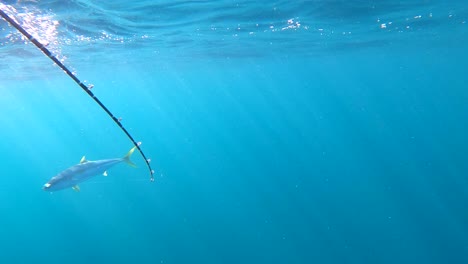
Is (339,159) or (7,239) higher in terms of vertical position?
(7,239)

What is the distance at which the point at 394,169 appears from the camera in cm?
3209

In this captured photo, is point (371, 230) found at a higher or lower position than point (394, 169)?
higher

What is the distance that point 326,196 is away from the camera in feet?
84.9

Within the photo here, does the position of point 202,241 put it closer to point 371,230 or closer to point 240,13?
point 371,230

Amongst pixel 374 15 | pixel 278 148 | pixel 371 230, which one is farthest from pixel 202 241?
pixel 278 148

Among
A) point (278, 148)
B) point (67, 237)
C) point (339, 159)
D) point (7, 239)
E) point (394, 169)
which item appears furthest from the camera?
point (278, 148)

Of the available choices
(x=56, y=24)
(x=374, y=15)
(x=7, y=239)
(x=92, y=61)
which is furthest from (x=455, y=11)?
(x=7, y=239)

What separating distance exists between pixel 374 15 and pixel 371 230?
11327 mm

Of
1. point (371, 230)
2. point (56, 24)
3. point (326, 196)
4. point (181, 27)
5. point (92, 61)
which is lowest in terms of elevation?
point (326, 196)

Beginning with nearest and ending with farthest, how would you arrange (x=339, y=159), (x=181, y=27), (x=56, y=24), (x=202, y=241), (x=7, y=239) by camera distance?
(x=56, y=24) → (x=181, y=27) → (x=202, y=241) → (x=7, y=239) → (x=339, y=159)

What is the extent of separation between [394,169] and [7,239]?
32.6 meters

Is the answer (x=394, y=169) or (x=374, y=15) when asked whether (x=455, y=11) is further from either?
(x=394, y=169)

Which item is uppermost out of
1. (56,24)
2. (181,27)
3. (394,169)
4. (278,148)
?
(56,24)

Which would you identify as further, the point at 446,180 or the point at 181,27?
the point at 446,180
